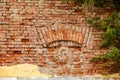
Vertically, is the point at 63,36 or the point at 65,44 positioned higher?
the point at 63,36

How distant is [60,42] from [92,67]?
0.78 metres

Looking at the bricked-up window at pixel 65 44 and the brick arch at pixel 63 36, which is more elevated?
the brick arch at pixel 63 36

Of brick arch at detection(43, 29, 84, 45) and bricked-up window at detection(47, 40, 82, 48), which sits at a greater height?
brick arch at detection(43, 29, 84, 45)

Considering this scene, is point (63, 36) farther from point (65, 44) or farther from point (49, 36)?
point (49, 36)

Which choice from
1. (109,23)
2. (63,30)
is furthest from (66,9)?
(109,23)

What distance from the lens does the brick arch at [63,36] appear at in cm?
665

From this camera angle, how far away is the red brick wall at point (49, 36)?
659 centimetres

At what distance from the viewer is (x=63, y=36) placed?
6672 mm

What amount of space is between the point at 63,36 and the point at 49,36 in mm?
268

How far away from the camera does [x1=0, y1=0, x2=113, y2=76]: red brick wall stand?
6.59 meters

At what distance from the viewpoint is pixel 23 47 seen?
21.7 ft

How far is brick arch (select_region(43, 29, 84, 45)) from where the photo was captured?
6.65 metres

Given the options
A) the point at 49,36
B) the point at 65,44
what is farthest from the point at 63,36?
the point at 49,36

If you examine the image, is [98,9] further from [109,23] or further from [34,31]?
[34,31]
